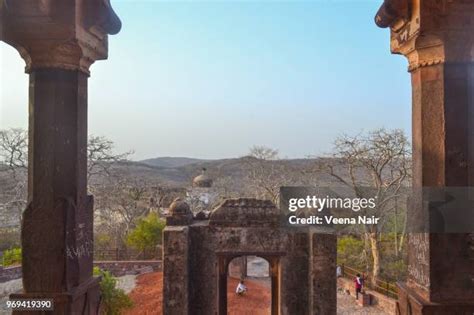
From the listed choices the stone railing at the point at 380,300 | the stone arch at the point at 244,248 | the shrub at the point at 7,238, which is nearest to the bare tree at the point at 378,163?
the stone railing at the point at 380,300

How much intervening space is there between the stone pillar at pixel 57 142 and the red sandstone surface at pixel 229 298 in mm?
10478

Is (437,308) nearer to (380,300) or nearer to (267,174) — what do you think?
(380,300)

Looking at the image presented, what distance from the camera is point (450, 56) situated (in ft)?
8.24

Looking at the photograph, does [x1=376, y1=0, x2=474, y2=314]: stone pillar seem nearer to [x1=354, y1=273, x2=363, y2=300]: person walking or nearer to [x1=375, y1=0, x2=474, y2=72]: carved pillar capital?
[x1=375, y1=0, x2=474, y2=72]: carved pillar capital

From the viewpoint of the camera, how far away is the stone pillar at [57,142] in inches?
101

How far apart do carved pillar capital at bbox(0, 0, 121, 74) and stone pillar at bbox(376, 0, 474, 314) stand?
2.21 metres

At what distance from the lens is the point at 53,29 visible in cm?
258

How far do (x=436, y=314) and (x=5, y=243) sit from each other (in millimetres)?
20707

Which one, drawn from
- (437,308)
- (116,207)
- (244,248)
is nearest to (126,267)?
(116,207)

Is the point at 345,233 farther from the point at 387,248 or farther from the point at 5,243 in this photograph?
the point at 5,243

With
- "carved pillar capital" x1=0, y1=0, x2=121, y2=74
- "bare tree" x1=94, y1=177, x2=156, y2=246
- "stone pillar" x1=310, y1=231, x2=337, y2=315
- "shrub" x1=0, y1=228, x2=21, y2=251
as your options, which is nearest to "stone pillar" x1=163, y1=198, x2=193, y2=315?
"stone pillar" x1=310, y1=231, x2=337, y2=315

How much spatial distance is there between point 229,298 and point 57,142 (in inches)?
513

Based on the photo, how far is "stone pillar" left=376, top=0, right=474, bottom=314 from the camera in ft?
8.04

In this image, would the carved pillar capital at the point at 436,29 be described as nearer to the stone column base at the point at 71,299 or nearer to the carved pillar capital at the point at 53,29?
the carved pillar capital at the point at 53,29
